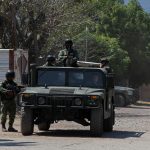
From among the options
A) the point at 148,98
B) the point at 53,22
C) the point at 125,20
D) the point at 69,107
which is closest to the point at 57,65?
the point at 69,107

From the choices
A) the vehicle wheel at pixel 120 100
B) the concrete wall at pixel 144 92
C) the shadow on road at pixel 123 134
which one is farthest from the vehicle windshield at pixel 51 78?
the concrete wall at pixel 144 92

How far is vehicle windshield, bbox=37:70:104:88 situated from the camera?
63.1ft

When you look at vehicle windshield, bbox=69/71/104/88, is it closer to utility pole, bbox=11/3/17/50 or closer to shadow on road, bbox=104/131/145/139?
shadow on road, bbox=104/131/145/139

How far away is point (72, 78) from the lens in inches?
760

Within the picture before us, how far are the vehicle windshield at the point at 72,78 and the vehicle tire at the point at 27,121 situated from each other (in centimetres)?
113

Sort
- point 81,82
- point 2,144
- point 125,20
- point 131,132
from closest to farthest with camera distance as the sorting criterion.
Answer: point 2,144
point 81,82
point 131,132
point 125,20

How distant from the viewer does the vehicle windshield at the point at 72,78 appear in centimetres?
1923

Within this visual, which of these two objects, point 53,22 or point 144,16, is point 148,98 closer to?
point 144,16

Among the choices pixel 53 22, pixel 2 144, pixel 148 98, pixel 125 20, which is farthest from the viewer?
pixel 148 98

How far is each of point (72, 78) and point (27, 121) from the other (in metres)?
1.89

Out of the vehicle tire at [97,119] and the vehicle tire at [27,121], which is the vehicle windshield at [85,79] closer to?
the vehicle tire at [97,119]

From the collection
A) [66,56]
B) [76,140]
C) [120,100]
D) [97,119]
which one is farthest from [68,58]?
[120,100]

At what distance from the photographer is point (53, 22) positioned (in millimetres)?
31094

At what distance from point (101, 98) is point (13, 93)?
113 inches
